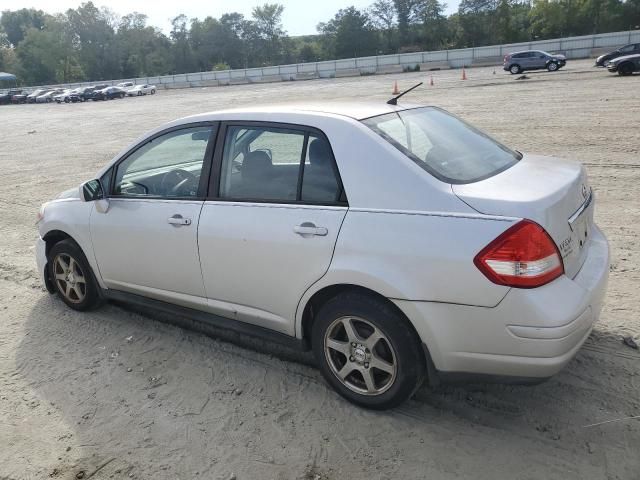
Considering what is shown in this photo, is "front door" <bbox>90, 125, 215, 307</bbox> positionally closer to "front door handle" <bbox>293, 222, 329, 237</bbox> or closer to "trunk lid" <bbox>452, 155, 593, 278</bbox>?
"front door handle" <bbox>293, 222, 329, 237</bbox>

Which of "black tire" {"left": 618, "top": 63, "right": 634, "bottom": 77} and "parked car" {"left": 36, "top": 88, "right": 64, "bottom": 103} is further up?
"black tire" {"left": 618, "top": 63, "right": 634, "bottom": 77}

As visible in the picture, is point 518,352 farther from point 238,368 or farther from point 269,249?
point 238,368

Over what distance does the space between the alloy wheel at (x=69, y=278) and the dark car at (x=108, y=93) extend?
57.9 meters

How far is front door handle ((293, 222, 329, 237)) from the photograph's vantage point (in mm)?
3119

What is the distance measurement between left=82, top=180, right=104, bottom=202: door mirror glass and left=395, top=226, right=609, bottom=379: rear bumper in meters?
2.64

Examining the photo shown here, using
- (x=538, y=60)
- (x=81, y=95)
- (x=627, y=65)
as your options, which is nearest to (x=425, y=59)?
(x=538, y=60)

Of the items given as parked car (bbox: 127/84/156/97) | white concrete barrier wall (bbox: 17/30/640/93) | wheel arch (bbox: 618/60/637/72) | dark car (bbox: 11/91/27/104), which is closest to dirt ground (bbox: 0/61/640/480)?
wheel arch (bbox: 618/60/637/72)

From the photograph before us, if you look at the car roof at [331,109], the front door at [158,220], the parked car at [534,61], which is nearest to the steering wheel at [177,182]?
the front door at [158,220]

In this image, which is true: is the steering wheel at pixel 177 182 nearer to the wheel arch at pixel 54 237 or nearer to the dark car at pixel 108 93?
the wheel arch at pixel 54 237

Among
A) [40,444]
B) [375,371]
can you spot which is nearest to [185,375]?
[40,444]

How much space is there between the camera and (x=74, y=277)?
477 cm

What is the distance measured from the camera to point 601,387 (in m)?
3.32

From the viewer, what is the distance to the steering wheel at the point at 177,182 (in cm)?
386

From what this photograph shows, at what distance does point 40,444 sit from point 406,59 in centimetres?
5657
